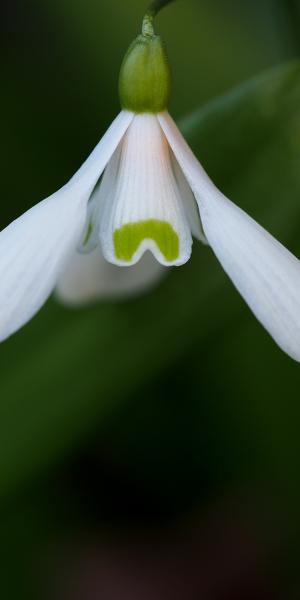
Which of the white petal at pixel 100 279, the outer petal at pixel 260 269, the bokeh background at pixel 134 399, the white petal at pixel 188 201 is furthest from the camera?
the bokeh background at pixel 134 399

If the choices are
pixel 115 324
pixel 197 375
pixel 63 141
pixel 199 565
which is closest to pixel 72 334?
pixel 115 324

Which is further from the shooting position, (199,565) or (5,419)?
(199,565)

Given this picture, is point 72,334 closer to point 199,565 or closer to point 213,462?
point 213,462

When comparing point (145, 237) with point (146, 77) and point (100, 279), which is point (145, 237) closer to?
point (146, 77)

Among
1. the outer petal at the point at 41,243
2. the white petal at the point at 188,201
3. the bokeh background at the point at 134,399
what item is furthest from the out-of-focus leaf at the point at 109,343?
the outer petal at the point at 41,243

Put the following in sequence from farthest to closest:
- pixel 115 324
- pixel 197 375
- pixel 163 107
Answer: pixel 197 375 → pixel 115 324 → pixel 163 107

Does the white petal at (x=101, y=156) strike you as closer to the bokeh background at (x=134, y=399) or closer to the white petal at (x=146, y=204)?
the white petal at (x=146, y=204)

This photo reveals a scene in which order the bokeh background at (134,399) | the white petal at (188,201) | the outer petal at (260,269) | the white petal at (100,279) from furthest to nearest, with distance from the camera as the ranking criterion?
the bokeh background at (134,399) → the white petal at (100,279) → the white petal at (188,201) → the outer petal at (260,269)
